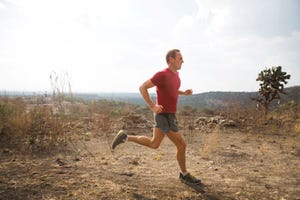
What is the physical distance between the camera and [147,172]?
4445 millimetres

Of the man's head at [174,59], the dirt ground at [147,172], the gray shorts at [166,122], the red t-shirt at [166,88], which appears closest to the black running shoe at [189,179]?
the dirt ground at [147,172]

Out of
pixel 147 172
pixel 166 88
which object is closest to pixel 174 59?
pixel 166 88

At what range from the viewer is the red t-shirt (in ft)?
12.1

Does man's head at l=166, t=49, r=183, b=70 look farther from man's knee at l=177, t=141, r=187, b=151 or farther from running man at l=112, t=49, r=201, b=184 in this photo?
man's knee at l=177, t=141, r=187, b=151

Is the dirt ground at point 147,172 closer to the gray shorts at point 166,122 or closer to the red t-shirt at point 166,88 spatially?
the gray shorts at point 166,122

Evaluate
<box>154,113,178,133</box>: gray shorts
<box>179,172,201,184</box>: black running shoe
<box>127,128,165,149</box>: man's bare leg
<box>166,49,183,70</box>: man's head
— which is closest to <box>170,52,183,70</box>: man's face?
<box>166,49,183,70</box>: man's head

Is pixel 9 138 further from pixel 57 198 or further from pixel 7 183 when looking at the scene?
pixel 57 198

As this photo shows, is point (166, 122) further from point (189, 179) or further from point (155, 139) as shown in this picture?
point (189, 179)

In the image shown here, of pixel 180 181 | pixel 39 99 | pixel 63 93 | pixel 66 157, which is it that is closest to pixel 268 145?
pixel 180 181

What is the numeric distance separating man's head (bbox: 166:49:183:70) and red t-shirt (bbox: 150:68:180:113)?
101 mm

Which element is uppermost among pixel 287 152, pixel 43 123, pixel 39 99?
pixel 39 99

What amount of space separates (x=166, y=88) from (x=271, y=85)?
373 inches

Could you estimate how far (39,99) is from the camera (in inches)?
307

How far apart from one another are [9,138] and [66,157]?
2299 millimetres
